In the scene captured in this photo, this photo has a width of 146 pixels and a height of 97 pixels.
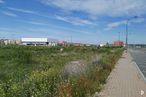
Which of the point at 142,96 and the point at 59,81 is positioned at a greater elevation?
the point at 59,81

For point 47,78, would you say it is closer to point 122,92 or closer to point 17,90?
point 17,90

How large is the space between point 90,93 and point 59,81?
70.2 inches

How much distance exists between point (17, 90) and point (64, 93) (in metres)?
1.75

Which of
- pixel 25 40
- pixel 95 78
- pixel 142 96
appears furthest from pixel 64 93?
pixel 25 40

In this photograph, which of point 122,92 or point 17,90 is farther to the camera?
point 122,92

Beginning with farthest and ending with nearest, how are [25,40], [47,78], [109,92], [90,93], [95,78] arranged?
[25,40]
[95,78]
[109,92]
[90,93]
[47,78]

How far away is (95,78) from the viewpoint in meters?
13.9

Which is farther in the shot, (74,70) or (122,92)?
(74,70)

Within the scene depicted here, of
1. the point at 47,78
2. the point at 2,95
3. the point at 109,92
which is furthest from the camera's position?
the point at 109,92

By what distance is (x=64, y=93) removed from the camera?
326 inches

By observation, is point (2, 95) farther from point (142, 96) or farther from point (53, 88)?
point (142, 96)

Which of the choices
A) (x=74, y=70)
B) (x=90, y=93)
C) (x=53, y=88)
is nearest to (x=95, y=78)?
(x=74, y=70)

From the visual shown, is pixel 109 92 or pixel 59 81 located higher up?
pixel 59 81

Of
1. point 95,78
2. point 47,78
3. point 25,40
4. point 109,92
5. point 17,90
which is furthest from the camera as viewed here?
point 25,40
